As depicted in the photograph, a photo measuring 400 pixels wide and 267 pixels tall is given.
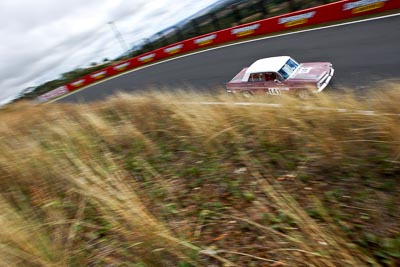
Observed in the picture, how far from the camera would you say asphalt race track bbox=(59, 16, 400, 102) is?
8766mm

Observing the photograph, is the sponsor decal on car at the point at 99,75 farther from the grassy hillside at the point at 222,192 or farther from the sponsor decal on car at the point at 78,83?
the grassy hillside at the point at 222,192

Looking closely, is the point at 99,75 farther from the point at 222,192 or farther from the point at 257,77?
the point at 222,192

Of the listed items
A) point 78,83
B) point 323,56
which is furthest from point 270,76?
point 78,83

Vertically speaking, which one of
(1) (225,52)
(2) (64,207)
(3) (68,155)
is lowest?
(1) (225,52)

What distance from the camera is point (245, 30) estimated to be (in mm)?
18938

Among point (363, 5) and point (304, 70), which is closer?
point (304, 70)

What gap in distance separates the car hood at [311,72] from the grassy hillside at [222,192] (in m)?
3.42

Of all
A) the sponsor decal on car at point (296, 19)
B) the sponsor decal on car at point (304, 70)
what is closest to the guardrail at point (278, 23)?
the sponsor decal on car at point (296, 19)

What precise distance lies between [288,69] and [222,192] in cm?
640

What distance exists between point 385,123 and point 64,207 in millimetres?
4177

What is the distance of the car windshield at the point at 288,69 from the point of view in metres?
8.47

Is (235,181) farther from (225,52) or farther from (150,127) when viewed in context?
(225,52)

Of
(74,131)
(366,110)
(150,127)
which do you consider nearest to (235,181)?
(366,110)

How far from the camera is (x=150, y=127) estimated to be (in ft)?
18.8
